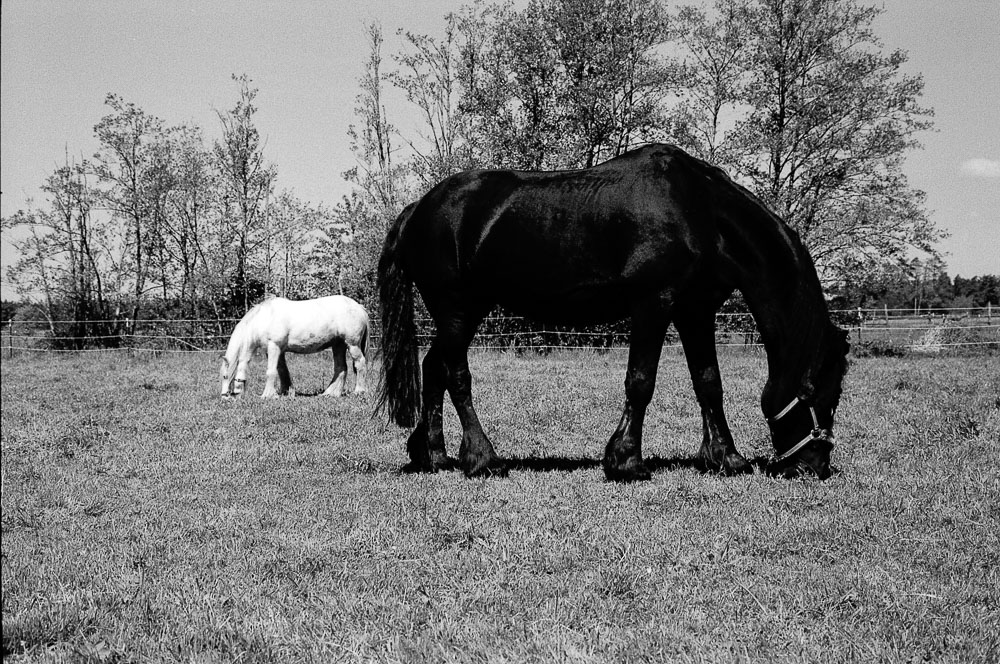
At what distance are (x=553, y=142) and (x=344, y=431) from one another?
18843mm

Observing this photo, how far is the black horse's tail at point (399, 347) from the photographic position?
282 inches

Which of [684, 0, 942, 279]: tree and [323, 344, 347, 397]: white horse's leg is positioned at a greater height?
[684, 0, 942, 279]: tree

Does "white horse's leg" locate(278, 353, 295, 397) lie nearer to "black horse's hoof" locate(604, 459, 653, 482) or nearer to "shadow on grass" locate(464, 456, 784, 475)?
"shadow on grass" locate(464, 456, 784, 475)

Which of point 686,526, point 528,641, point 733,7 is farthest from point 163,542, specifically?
point 733,7

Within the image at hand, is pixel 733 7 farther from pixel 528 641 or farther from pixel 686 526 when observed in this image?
pixel 528 641

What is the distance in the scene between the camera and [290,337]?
13148 millimetres

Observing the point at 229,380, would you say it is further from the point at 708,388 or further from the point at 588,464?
the point at 708,388

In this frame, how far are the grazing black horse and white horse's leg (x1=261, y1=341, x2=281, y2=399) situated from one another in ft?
21.1

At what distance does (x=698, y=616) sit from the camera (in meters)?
3.53

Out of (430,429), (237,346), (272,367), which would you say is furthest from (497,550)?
(237,346)

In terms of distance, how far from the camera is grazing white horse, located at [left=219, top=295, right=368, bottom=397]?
42.3 ft

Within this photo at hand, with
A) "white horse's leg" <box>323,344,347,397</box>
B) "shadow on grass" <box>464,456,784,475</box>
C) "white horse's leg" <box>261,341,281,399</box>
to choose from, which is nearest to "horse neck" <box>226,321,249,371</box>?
"white horse's leg" <box>261,341,281,399</box>

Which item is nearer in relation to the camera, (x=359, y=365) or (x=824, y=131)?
(x=359, y=365)

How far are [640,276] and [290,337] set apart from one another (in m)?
8.33
